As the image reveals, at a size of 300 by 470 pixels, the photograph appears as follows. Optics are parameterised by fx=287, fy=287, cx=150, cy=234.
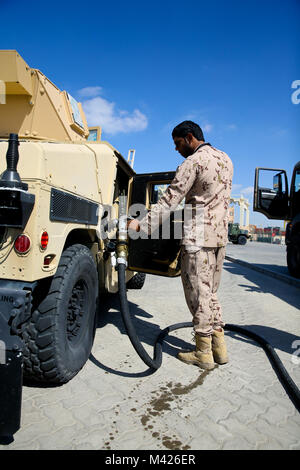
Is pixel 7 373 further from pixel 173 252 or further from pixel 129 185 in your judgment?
pixel 129 185

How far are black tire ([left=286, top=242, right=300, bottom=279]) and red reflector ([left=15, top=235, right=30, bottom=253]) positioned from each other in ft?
23.8

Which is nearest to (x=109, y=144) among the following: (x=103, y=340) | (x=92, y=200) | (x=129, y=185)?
(x=92, y=200)

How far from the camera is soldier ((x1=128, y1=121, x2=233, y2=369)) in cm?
246

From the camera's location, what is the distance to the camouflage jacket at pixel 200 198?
2.45m

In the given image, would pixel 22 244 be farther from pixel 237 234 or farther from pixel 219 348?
→ pixel 237 234

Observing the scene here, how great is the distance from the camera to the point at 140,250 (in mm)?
2918

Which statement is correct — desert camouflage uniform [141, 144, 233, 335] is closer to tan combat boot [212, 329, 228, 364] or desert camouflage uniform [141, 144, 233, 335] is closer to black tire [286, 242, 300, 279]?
tan combat boot [212, 329, 228, 364]

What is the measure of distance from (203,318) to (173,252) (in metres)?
0.67

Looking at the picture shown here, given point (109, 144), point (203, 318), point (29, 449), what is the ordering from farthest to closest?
point (109, 144), point (203, 318), point (29, 449)

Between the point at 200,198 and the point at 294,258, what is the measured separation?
20.7 feet

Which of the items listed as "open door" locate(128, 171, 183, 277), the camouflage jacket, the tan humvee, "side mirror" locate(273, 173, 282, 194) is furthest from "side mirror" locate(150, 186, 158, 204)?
"side mirror" locate(273, 173, 282, 194)

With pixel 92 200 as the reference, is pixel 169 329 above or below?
below

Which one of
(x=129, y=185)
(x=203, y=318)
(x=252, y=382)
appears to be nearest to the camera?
(x=252, y=382)

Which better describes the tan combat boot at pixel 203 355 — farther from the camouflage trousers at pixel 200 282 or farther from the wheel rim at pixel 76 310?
the wheel rim at pixel 76 310
